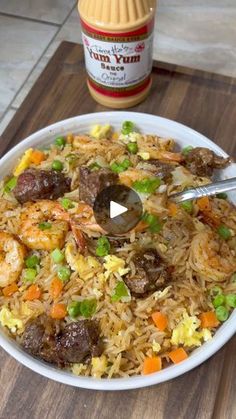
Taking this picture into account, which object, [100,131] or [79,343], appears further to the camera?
[100,131]

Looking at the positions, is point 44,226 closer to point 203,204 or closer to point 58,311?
point 58,311

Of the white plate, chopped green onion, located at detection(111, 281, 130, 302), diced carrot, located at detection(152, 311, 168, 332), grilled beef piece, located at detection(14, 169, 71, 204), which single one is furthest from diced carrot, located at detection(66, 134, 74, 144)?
diced carrot, located at detection(152, 311, 168, 332)

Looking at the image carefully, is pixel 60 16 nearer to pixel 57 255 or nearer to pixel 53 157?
pixel 53 157

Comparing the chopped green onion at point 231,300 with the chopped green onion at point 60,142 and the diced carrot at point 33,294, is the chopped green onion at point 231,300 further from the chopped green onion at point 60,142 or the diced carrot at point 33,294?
the chopped green onion at point 60,142

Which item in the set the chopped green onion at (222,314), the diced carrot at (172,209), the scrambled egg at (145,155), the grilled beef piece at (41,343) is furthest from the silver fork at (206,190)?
the grilled beef piece at (41,343)

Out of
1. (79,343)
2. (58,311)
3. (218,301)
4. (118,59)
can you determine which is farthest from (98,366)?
(118,59)

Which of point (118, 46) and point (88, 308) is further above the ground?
point (118, 46)
